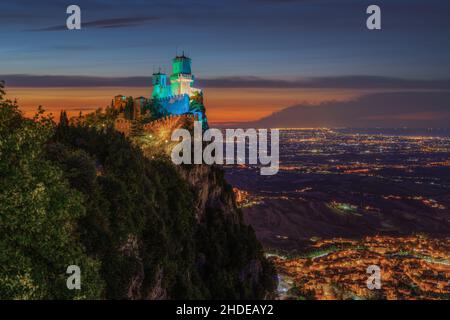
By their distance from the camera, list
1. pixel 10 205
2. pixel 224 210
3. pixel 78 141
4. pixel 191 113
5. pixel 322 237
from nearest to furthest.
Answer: pixel 10 205 < pixel 78 141 < pixel 224 210 < pixel 191 113 < pixel 322 237

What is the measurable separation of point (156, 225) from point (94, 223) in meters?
8.49

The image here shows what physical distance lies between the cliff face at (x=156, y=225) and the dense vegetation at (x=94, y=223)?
80mm

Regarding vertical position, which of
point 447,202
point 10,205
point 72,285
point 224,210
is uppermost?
point 10,205

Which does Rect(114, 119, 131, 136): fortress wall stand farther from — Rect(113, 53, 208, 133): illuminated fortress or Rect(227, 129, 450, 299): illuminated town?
Rect(227, 129, 450, 299): illuminated town

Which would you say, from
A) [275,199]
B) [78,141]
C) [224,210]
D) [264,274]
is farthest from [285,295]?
[275,199]

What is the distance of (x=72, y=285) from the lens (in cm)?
1577

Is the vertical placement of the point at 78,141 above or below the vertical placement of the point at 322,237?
above

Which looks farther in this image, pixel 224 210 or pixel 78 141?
pixel 224 210

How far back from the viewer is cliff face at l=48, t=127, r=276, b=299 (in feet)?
74.3

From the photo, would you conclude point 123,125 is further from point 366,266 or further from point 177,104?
Result: point 366,266

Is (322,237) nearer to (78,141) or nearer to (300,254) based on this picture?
(300,254)

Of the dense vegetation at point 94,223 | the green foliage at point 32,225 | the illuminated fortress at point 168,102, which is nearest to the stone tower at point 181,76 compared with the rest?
the illuminated fortress at point 168,102
